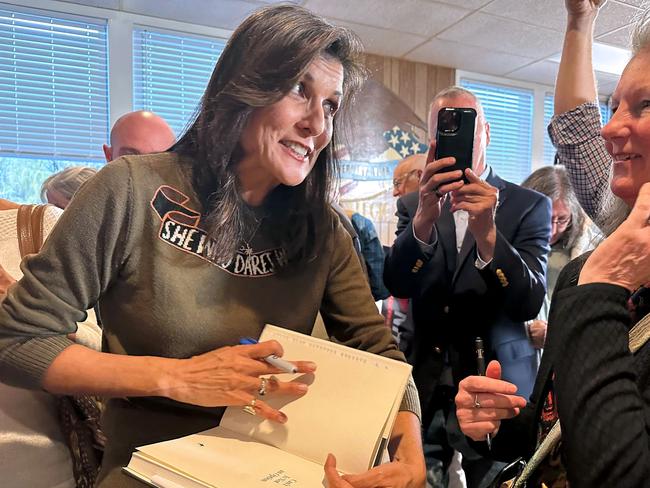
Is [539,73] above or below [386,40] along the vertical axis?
below

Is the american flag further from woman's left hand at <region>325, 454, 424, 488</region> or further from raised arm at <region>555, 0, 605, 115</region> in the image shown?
woman's left hand at <region>325, 454, 424, 488</region>

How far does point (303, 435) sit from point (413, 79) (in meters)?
3.85

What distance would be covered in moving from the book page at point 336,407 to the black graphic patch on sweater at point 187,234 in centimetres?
18

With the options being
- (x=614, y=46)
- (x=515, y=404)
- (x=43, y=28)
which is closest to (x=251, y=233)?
(x=515, y=404)

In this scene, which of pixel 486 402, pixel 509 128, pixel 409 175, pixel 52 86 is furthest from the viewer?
pixel 509 128

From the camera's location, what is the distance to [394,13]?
3.21 meters

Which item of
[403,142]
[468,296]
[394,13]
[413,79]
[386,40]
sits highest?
[394,13]

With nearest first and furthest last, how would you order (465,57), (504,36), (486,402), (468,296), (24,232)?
1. (486,402)
2. (24,232)
3. (468,296)
4. (504,36)
5. (465,57)

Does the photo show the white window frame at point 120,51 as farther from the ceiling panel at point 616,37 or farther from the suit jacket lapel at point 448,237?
the ceiling panel at point 616,37

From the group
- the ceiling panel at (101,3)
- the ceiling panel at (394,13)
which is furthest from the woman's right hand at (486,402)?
the ceiling panel at (101,3)

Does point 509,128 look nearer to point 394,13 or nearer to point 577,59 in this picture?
point 394,13

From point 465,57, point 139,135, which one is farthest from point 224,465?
point 465,57

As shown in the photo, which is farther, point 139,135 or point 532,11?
point 532,11

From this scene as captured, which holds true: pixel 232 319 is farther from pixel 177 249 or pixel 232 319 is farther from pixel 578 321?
pixel 578 321
